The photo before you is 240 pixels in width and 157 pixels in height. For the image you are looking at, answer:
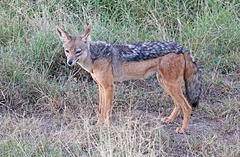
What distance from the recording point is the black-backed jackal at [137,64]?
5.35 meters

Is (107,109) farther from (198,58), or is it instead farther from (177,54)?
(198,58)

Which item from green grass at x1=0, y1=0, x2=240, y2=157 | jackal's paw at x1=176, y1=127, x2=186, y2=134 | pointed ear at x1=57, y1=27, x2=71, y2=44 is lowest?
jackal's paw at x1=176, y1=127, x2=186, y2=134

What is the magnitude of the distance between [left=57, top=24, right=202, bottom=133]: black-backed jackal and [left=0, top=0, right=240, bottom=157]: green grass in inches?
16.8

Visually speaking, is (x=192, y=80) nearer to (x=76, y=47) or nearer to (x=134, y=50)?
(x=134, y=50)

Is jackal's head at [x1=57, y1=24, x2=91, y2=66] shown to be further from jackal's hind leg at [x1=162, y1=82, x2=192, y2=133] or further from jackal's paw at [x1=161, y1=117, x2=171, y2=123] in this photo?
jackal's paw at [x1=161, y1=117, x2=171, y2=123]

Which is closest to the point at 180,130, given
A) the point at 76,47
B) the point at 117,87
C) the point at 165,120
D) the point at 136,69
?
the point at 165,120

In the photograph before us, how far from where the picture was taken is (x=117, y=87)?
645cm

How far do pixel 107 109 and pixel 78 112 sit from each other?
703 millimetres

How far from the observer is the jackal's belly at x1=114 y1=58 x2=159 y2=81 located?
17.8 feet

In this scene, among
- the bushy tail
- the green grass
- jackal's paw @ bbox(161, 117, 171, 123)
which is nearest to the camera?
the green grass

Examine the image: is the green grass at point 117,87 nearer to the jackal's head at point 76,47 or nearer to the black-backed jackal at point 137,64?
the black-backed jackal at point 137,64

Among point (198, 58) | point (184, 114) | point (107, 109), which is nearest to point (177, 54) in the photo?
point (184, 114)

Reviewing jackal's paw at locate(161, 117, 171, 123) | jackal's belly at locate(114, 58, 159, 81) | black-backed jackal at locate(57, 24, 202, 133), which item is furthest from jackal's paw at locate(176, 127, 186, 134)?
jackal's belly at locate(114, 58, 159, 81)

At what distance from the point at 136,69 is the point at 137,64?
0.09 metres
